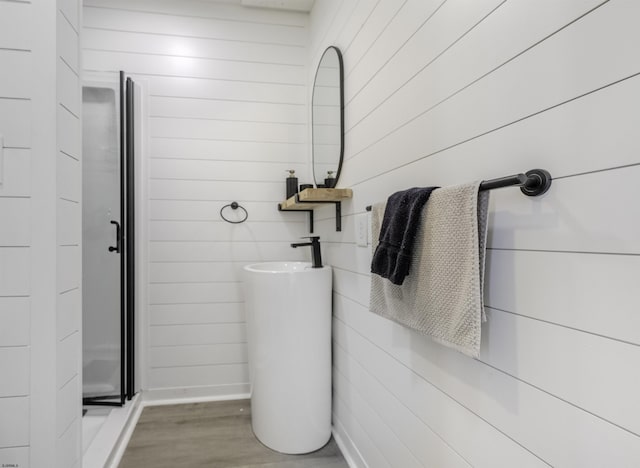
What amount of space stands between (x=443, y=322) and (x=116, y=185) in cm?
207

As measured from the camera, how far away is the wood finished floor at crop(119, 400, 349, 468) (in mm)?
1761

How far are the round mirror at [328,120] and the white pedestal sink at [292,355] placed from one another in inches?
23.1

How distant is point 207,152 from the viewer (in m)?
2.44

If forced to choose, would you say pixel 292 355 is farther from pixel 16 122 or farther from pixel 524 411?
pixel 16 122

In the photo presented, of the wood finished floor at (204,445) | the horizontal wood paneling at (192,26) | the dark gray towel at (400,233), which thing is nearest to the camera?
the dark gray towel at (400,233)

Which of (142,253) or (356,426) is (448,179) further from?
(142,253)

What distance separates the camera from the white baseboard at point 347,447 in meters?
1.66

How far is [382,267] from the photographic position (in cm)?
107

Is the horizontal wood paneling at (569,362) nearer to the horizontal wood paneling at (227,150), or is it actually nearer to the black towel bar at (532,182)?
the black towel bar at (532,182)

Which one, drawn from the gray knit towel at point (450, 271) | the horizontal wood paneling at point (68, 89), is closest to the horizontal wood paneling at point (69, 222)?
the horizontal wood paneling at point (68, 89)

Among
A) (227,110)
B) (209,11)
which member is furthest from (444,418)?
(209,11)

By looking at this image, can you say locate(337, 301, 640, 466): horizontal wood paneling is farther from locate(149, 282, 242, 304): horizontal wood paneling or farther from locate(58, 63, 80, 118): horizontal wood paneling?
locate(149, 282, 242, 304): horizontal wood paneling

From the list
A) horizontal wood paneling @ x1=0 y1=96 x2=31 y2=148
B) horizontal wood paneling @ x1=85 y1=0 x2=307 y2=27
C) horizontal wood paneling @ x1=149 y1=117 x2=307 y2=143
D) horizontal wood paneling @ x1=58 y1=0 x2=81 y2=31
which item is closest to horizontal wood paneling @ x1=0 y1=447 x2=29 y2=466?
horizontal wood paneling @ x1=0 y1=96 x2=31 y2=148

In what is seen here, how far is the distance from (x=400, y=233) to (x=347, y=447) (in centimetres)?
133
